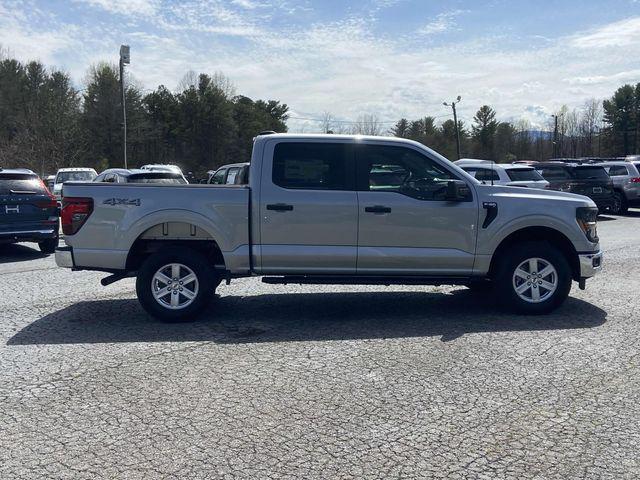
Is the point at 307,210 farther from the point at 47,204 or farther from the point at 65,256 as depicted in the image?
the point at 47,204

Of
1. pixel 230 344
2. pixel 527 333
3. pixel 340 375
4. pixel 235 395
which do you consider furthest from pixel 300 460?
pixel 527 333

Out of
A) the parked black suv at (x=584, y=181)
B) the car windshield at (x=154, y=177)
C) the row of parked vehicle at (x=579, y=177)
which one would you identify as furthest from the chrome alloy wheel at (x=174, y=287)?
the parked black suv at (x=584, y=181)

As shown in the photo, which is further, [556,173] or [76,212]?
[556,173]

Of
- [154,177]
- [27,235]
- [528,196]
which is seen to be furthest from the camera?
[154,177]

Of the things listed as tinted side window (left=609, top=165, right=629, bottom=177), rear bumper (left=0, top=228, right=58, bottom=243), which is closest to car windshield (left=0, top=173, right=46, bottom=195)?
rear bumper (left=0, top=228, right=58, bottom=243)

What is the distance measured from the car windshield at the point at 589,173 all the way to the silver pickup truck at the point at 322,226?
14.3 m

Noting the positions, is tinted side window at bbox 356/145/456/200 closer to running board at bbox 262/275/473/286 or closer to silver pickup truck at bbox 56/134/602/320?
silver pickup truck at bbox 56/134/602/320

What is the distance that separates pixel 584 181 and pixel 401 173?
15229mm

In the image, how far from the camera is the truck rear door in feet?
23.7

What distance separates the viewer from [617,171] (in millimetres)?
23469

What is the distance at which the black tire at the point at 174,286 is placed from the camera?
728 centimetres

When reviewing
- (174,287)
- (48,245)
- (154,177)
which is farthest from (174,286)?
(154,177)

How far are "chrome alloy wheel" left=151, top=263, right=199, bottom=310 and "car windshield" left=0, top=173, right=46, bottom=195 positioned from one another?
697 centimetres

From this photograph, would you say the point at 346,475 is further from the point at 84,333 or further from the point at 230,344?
the point at 84,333
